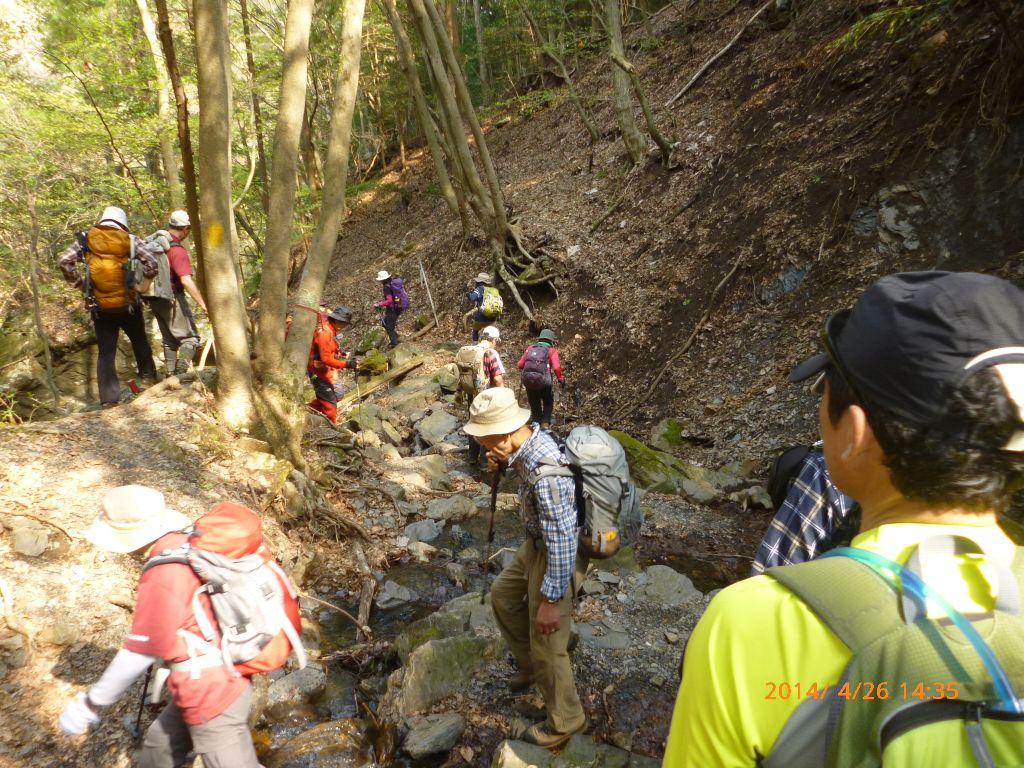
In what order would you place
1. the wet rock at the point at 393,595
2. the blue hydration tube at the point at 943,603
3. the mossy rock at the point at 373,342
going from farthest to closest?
the mossy rock at the point at 373,342, the wet rock at the point at 393,595, the blue hydration tube at the point at 943,603

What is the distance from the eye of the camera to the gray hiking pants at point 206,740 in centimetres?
237

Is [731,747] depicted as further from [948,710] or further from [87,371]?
[87,371]

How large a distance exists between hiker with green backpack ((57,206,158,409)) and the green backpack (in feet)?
22.3

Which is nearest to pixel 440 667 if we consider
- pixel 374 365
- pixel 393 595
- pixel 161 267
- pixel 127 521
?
pixel 393 595

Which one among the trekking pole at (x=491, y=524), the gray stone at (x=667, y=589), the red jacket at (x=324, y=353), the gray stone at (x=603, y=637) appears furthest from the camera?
the red jacket at (x=324, y=353)

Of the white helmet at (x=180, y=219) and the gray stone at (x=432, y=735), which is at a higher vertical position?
the white helmet at (x=180, y=219)

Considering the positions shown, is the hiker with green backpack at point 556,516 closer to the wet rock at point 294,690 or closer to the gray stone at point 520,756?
the gray stone at point 520,756

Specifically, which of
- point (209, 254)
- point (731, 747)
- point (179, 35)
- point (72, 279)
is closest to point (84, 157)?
point (179, 35)

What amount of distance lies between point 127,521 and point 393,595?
3375mm

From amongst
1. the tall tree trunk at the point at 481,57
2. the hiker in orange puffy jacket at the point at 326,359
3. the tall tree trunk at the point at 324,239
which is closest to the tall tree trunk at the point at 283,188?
the tall tree trunk at the point at 324,239

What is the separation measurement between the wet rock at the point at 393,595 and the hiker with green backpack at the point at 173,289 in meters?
3.53

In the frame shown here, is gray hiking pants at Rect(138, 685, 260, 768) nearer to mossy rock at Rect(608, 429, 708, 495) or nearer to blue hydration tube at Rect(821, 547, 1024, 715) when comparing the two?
blue hydration tube at Rect(821, 547, 1024, 715)

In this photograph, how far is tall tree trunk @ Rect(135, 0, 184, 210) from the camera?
39.4 feet

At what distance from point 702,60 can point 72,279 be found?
16.0m
